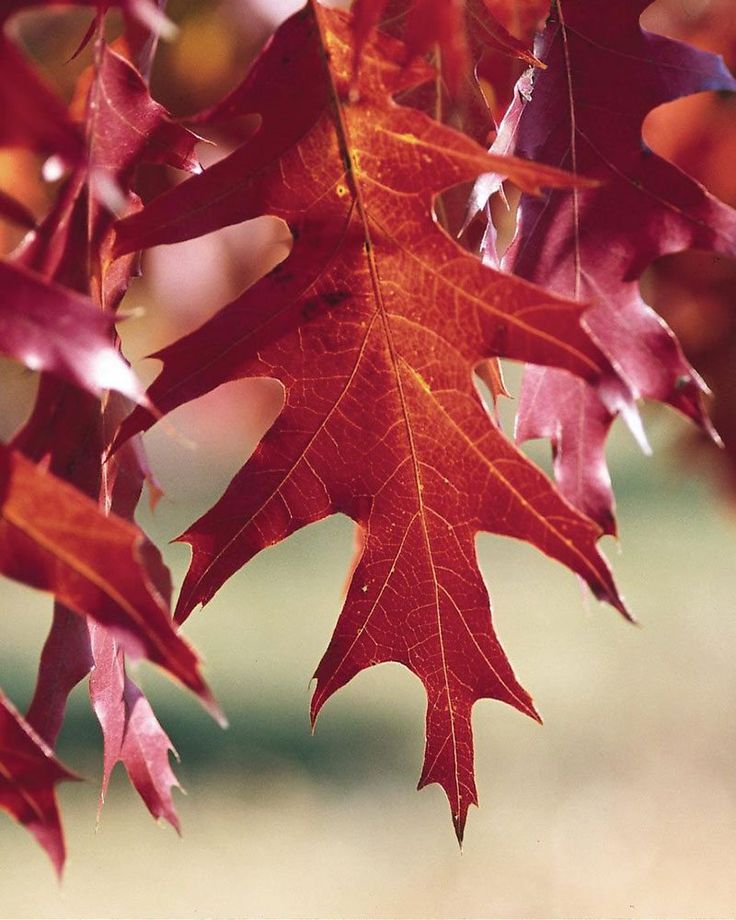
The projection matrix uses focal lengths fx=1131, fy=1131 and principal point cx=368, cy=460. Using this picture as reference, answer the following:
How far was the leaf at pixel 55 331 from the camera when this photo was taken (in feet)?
1.80

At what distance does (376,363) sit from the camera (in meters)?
0.83

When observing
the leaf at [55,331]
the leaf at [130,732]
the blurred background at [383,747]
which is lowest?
the blurred background at [383,747]

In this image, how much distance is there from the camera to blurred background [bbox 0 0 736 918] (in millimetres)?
2023

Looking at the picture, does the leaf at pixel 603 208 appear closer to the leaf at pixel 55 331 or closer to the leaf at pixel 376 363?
the leaf at pixel 376 363

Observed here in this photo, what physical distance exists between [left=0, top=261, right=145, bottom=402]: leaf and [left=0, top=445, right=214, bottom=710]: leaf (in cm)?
5

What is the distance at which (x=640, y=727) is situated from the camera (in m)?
4.38

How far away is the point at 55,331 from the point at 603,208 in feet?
1.63

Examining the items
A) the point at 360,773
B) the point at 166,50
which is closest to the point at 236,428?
the point at 360,773

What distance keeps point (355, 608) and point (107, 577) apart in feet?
1.26

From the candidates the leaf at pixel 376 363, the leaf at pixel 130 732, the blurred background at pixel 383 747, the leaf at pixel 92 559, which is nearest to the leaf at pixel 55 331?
the leaf at pixel 92 559

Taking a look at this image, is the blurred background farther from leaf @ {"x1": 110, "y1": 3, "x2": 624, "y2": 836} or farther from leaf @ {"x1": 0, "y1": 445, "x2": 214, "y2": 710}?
leaf @ {"x1": 0, "y1": 445, "x2": 214, "y2": 710}

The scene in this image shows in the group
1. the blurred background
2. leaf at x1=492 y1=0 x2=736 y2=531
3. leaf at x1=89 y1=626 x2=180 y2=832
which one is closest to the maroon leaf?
leaf at x1=89 y1=626 x2=180 y2=832

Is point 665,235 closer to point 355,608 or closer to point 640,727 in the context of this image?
point 355,608

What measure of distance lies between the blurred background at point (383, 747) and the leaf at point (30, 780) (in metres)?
1.39
